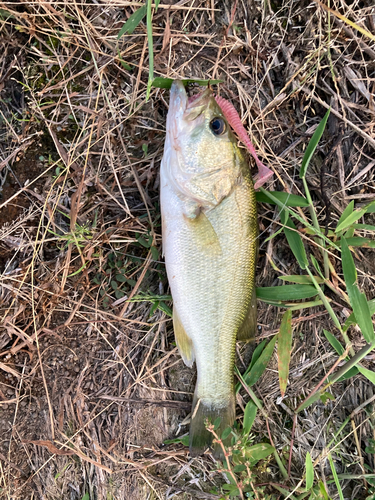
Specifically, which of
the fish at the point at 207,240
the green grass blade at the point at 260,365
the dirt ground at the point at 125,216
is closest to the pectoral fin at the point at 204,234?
the fish at the point at 207,240

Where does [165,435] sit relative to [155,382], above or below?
below

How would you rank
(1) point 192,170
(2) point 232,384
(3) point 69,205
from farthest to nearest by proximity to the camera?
(3) point 69,205 < (2) point 232,384 < (1) point 192,170

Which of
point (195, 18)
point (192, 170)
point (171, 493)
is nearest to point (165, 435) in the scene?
point (171, 493)

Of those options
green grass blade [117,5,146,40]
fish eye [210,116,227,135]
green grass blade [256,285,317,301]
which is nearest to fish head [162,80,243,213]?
fish eye [210,116,227,135]

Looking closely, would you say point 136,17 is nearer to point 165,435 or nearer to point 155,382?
point 155,382

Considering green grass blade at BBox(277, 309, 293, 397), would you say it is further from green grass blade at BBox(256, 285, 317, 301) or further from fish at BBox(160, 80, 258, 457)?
fish at BBox(160, 80, 258, 457)

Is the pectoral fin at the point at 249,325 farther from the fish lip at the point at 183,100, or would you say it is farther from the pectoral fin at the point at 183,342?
the fish lip at the point at 183,100
